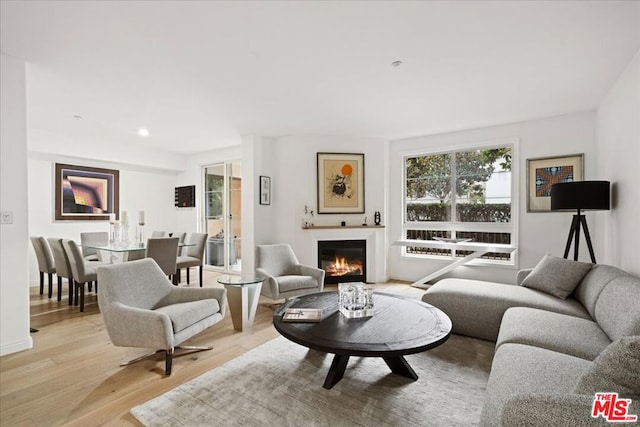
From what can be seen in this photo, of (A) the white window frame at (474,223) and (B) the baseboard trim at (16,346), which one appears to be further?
(A) the white window frame at (474,223)

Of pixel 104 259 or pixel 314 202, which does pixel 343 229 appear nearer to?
pixel 314 202

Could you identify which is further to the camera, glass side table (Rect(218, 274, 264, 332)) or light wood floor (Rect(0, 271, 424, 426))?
glass side table (Rect(218, 274, 264, 332))

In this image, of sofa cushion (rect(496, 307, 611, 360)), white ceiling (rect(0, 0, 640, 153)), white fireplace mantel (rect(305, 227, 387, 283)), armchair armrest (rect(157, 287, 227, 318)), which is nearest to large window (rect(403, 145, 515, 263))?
white fireplace mantel (rect(305, 227, 387, 283))

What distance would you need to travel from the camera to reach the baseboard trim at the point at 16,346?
8.80 ft

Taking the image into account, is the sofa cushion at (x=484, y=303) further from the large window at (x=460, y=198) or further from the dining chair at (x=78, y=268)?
the dining chair at (x=78, y=268)

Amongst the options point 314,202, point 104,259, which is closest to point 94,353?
point 104,259

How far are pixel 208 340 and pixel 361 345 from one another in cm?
178

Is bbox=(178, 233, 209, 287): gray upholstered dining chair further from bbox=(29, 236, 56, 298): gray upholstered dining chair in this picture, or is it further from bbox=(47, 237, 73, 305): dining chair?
bbox=(29, 236, 56, 298): gray upholstered dining chair

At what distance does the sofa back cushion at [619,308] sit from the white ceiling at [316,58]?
183 centimetres

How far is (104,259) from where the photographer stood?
183 inches

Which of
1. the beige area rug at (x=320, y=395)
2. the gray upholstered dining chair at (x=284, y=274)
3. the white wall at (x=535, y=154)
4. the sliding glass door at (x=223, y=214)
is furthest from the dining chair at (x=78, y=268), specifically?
the white wall at (x=535, y=154)

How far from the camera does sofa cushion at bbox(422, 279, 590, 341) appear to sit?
276cm

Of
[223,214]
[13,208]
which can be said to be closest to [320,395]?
[13,208]

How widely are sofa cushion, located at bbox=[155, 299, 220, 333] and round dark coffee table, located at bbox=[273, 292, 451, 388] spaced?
65cm
